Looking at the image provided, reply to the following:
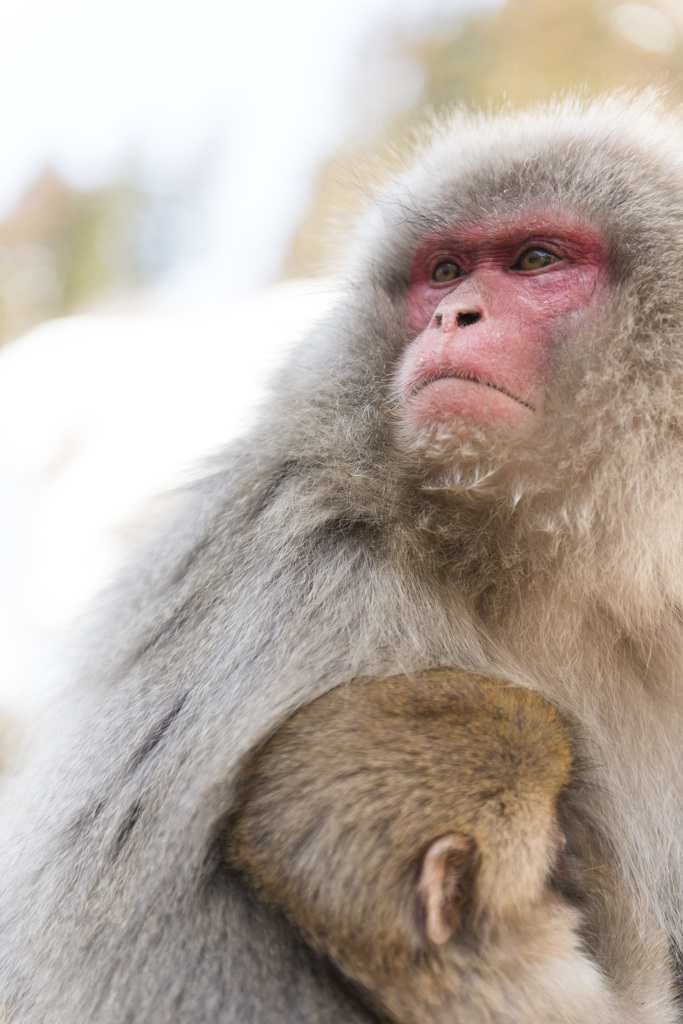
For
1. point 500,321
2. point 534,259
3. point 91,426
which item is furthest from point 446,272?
point 91,426

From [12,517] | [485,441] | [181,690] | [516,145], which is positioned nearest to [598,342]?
[485,441]

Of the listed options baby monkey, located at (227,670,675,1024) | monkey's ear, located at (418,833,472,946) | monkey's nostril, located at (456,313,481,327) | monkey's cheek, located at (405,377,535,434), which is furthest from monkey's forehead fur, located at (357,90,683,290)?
monkey's ear, located at (418,833,472,946)

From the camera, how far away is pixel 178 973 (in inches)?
61.3

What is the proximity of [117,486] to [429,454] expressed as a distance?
4.37 metres

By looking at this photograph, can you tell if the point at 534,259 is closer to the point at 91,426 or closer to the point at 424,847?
the point at 424,847

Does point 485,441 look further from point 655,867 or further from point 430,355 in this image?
point 655,867

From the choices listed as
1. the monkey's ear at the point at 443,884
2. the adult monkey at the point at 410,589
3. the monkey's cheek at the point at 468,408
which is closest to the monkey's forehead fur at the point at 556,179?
the adult monkey at the point at 410,589

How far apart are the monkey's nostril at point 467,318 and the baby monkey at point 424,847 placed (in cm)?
73

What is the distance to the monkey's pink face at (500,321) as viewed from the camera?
180 centimetres

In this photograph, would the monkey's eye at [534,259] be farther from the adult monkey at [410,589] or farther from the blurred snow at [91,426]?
the blurred snow at [91,426]

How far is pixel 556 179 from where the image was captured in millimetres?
2029

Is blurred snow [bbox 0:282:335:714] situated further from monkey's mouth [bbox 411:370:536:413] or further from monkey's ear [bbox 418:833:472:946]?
monkey's ear [bbox 418:833:472:946]

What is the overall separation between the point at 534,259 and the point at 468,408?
427 millimetres

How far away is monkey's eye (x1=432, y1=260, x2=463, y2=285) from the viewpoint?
215cm
